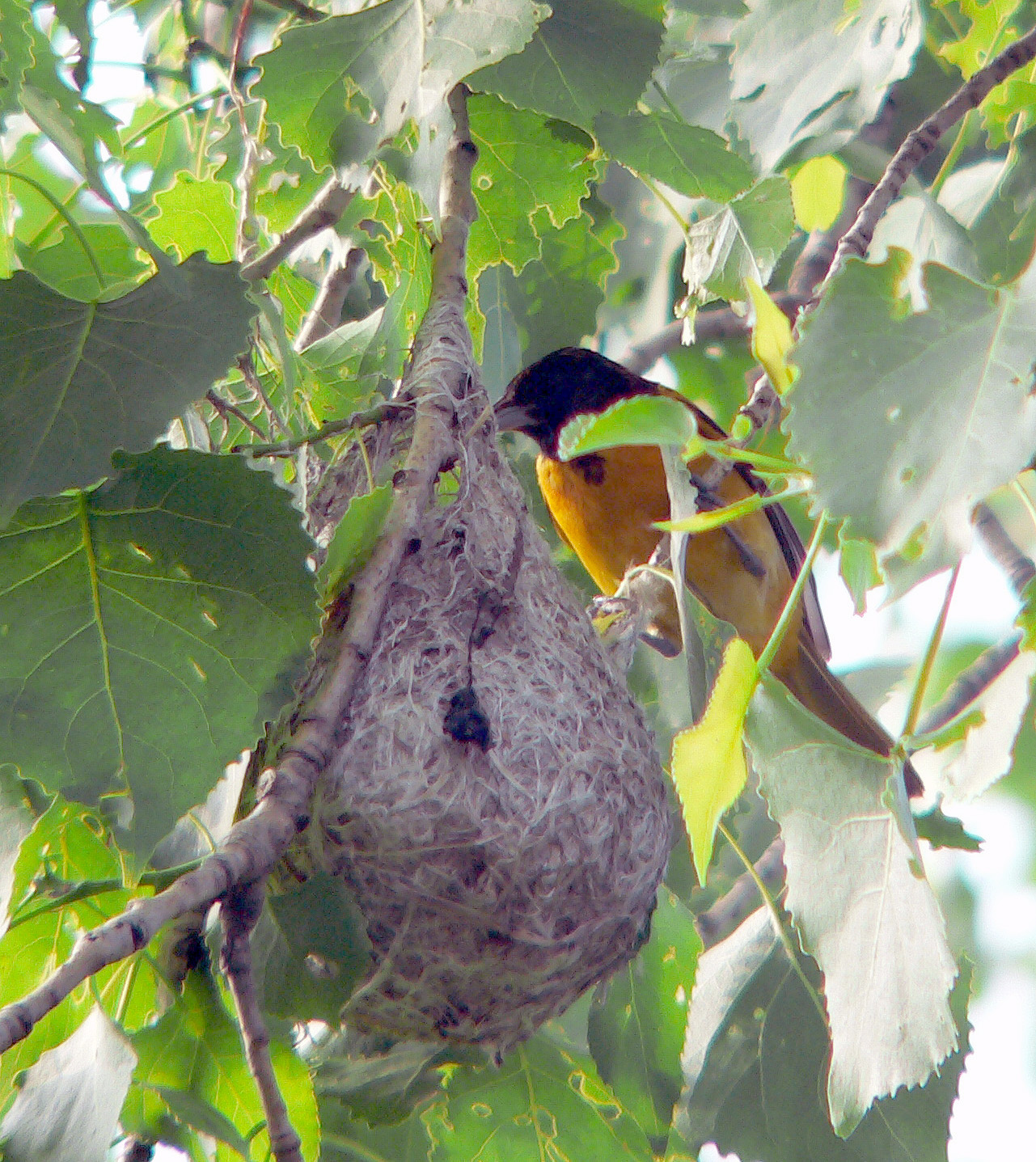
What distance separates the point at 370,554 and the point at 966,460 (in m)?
0.79

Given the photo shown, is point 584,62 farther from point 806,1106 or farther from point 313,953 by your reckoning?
point 806,1106

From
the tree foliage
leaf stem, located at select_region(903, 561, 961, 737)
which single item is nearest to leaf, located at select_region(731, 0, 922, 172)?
the tree foliage

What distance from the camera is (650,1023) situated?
6.05 feet

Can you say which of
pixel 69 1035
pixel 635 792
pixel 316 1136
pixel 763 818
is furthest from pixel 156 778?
pixel 763 818

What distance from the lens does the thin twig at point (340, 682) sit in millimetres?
976

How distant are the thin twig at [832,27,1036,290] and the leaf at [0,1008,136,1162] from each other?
146 centimetres

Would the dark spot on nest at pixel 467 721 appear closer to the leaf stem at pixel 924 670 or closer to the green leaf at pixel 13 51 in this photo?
the leaf stem at pixel 924 670

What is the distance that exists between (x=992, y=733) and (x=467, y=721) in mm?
645

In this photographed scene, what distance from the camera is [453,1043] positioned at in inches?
64.9

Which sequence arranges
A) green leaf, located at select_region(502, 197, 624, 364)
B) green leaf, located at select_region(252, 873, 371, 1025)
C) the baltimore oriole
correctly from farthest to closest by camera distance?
→ 1. the baltimore oriole
2. green leaf, located at select_region(502, 197, 624, 364)
3. green leaf, located at select_region(252, 873, 371, 1025)

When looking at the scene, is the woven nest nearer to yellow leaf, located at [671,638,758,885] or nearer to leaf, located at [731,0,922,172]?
yellow leaf, located at [671,638,758,885]

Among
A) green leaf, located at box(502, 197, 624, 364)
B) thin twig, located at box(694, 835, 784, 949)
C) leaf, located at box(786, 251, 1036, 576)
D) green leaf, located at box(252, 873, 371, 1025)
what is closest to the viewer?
leaf, located at box(786, 251, 1036, 576)

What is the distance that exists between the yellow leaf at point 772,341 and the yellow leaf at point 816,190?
4.11 feet

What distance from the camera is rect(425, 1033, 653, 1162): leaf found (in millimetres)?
1820
